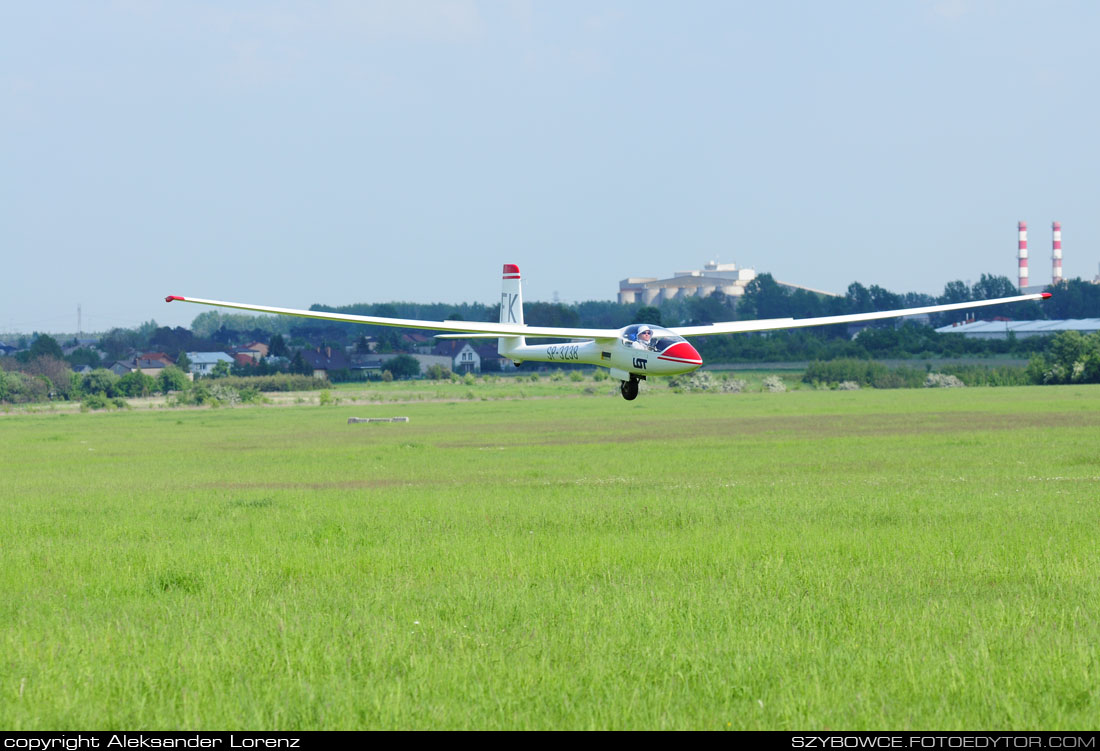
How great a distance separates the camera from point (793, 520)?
28.1 m

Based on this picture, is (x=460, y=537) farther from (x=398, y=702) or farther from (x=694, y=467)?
(x=694, y=467)

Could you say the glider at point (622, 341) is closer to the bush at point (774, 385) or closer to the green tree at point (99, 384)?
the bush at point (774, 385)

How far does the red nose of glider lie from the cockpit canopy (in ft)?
0.55

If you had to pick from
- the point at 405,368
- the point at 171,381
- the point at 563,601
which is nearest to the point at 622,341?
the point at 563,601

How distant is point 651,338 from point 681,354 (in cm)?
120

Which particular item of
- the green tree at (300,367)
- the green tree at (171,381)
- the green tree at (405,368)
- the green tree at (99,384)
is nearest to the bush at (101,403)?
the green tree at (99,384)

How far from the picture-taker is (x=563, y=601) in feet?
57.1

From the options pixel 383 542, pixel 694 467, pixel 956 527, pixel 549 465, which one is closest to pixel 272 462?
pixel 549 465

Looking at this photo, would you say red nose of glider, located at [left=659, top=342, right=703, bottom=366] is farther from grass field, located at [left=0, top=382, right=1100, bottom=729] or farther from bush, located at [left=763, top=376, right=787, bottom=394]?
bush, located at [left=763, top=376, right=787, bottom=394]

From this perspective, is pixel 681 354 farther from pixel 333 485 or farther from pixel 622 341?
pixel 333 485

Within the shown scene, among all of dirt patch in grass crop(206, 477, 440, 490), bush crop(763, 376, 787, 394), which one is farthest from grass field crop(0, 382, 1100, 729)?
bush crop(763, 376, 787, 394)

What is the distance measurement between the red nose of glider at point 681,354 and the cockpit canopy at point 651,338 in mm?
167

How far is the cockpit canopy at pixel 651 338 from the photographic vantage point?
30.1m
